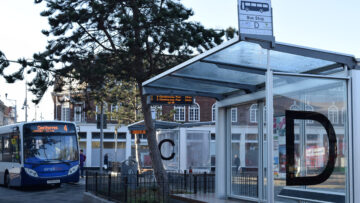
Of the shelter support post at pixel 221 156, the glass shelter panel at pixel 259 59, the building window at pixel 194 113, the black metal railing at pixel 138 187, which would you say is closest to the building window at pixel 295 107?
the glass shelter panel at pixel 259 59

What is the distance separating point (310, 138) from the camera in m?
9.72

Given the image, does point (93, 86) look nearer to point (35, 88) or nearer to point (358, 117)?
point (35, 88)

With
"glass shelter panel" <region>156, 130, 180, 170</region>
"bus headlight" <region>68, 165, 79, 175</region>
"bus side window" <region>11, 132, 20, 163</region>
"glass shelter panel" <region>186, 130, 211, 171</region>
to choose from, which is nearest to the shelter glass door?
"bus headlight" <region>68, 165, 79, 175</region>

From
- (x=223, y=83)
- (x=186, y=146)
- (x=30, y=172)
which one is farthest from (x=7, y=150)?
(x=223, y=83)

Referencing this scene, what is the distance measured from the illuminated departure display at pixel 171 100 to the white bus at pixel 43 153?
961cm

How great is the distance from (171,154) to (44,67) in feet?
38.1

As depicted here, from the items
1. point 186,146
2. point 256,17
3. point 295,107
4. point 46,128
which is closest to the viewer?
point 256,17

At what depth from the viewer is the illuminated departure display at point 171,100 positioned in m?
16.0

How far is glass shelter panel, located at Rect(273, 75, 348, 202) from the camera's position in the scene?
9.21 meters

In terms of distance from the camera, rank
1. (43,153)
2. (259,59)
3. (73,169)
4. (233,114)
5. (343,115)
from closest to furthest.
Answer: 1. (343,115)
2. (259,59)
3. (233,114)
4. (43,153)
5. (73,169)

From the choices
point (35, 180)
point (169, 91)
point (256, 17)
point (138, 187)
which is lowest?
point (35, 180)

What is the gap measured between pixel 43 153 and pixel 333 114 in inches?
662

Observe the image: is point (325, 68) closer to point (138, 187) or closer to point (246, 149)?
point (246, 149)

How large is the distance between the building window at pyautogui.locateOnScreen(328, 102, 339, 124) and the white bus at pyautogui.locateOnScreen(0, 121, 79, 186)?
54.8 feet
